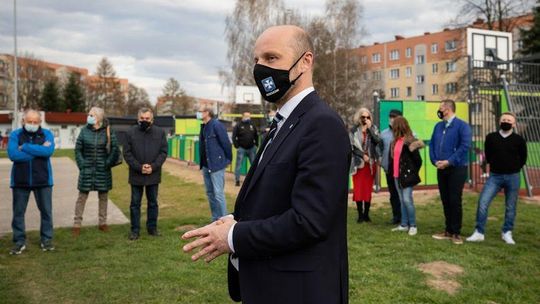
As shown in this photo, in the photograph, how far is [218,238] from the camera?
1888 millimetres

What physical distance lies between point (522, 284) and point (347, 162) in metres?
4.09

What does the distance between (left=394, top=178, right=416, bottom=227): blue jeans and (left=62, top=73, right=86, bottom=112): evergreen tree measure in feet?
217

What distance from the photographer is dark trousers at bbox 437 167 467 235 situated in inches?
273

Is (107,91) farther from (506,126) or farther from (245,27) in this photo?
(506,126)

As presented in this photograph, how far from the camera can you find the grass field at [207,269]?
4648 millimetres

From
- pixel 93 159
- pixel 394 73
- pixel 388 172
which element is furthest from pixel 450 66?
pixel 93 159

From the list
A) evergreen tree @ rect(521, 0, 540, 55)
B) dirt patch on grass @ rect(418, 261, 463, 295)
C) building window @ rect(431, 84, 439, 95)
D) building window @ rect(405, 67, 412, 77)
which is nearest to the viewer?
dirt patch on grass @ rect(418, 261, 463, 295)

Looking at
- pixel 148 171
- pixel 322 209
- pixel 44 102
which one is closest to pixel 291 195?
pixel 322 209

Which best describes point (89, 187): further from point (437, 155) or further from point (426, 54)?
point (426, 54)

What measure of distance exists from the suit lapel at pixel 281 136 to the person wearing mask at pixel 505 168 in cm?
578

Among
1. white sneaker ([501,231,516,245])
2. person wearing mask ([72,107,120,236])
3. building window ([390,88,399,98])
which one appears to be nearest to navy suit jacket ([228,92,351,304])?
white sneaker ([501,231,516,245])

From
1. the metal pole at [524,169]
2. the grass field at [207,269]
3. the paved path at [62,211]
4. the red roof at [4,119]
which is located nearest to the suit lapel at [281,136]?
the grass field at [207,269]

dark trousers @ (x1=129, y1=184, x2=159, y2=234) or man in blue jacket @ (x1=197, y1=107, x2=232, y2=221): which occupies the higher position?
man in blue jacket @ (x1=197, y1=107, x2=232, y2=221)

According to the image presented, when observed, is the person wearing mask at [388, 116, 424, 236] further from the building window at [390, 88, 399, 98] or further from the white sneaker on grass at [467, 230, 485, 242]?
the building window at [390, 88, 399, 98]
